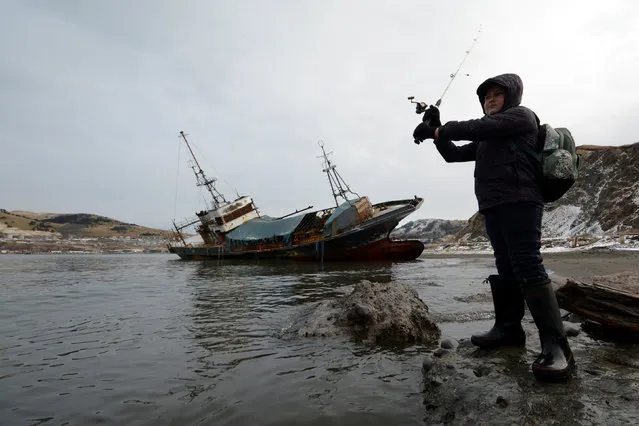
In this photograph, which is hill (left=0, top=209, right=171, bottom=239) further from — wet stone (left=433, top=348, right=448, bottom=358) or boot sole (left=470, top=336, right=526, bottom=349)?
boot sole (left=470, top=336, right=526, bottom=349)

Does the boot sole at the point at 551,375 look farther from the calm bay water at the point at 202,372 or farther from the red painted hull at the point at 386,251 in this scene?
the red painted hull at the point at 386,251

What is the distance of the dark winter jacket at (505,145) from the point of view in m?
2.69

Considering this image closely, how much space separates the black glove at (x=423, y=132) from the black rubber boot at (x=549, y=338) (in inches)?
57.9

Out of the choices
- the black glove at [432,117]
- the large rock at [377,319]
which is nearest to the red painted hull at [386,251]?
the large rock at [377,319]

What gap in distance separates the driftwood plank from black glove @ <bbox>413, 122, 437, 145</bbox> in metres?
2.17

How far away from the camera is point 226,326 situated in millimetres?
5391

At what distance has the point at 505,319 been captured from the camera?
329cm

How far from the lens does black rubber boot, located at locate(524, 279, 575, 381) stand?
7.76ft

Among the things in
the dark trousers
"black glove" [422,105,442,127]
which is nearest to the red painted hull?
"black glove" [422,105,442,127]

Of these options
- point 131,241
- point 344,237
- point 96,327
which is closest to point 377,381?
point 96,327

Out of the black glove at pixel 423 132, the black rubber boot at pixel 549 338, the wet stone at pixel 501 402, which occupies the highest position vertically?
the black glove at pixel 423 132

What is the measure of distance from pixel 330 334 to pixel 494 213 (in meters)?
2.56

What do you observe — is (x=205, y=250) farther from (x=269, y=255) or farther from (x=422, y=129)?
(x=422, y=129)

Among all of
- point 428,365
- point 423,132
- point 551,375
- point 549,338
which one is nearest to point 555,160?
point 423,132
